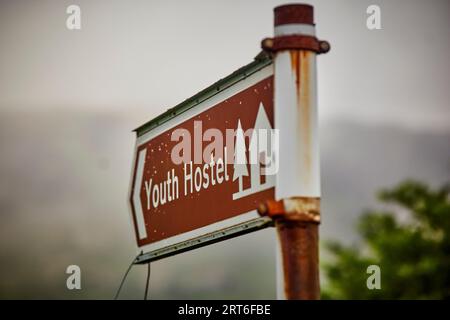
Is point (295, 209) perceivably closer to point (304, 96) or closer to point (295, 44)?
point (304, 96)

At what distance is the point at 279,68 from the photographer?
12.6 ft

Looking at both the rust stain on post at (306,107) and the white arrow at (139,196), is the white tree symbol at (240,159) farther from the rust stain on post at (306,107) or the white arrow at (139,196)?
the white arrow at (139,196)

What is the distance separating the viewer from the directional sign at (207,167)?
3.98m

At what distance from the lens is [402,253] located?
29688 millimetres

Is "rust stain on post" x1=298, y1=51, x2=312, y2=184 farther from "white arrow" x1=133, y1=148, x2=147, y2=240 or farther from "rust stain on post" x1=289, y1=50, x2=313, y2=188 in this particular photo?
"white arrow" x1=133, y1=148, x2=147, y2=240

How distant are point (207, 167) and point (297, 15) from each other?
781 mm

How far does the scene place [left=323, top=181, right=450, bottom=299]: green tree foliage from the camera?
27906 mm

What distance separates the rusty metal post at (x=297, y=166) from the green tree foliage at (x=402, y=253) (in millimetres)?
23486

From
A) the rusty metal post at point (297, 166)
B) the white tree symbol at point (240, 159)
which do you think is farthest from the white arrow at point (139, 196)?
the rusty metal post at point (297, 166)

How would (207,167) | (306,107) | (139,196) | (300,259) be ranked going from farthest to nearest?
(139,196) < (207,167) < (306,107) < (300,259)

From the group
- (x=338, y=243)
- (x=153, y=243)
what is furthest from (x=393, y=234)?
(x=153, y=243)

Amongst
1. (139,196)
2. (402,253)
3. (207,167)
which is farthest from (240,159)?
(402,253)
